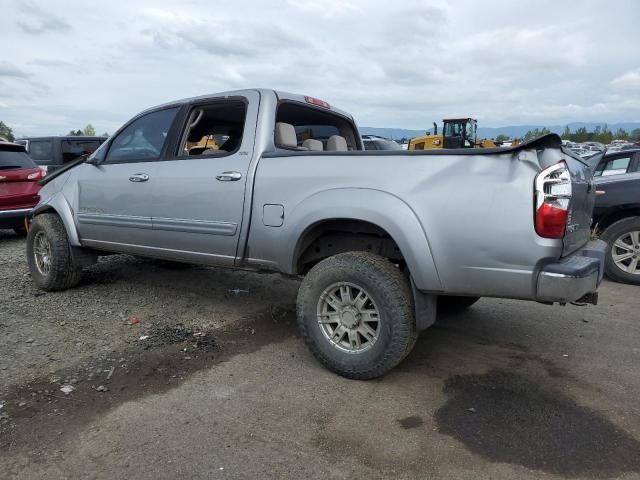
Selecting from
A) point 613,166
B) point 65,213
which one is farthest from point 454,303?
point 613,166

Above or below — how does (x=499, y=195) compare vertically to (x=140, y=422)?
above

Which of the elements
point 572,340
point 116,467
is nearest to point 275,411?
point 116,467

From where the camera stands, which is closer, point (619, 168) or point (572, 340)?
point (572, 340)

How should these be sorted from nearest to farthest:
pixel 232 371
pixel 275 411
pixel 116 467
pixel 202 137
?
1. pixel 116 467
2. pixel 275 411
3. pixel 232 371
4. pixel 202 137

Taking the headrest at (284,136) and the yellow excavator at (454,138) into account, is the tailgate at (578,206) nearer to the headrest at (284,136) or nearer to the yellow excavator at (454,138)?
the headrest at (284,136)

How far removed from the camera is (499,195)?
272 cm

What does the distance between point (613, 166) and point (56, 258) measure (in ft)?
23.1

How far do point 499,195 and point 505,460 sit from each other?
1.34 metres

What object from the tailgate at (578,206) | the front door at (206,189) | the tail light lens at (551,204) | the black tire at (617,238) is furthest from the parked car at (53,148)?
the tail light lens at (551,204)

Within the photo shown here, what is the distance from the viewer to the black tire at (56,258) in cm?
505

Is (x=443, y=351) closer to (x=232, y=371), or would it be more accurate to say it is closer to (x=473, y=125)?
(x=232, y=371)

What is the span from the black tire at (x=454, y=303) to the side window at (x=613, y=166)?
3.60m

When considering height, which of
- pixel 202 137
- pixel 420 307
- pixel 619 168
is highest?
pixel 202 137

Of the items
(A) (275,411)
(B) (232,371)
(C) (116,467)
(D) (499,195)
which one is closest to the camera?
(C) (116,467)
